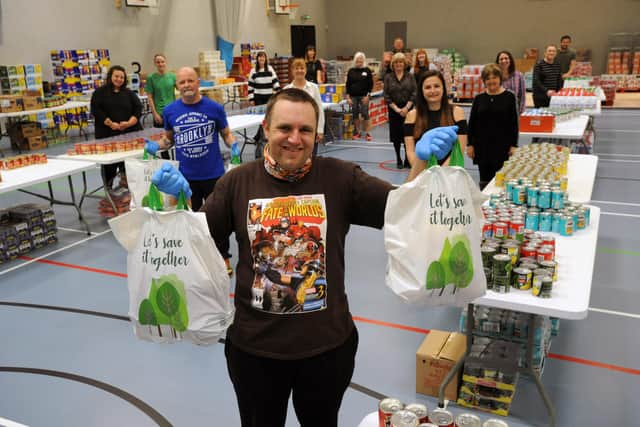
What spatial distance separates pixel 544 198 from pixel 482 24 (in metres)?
20.5

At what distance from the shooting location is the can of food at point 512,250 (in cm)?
295

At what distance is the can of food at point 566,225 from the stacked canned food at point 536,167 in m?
0.40

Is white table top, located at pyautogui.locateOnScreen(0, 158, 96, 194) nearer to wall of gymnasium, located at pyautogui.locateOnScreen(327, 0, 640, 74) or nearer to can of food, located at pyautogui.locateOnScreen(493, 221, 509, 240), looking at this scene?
can of food, located at pyautogui.locateOnScreen(493, 221, 509, 240)

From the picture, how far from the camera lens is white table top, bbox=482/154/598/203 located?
171 inches

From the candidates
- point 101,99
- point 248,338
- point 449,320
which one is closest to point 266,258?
point 248,338

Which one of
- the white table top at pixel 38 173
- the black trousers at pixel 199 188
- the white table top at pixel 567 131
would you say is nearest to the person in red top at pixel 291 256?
the black trousers at pixel 199 188

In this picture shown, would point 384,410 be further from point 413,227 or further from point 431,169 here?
point 431,169

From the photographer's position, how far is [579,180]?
15.6ft

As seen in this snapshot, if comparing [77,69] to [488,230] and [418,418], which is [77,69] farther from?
[418,418]

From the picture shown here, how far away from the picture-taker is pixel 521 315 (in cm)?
340

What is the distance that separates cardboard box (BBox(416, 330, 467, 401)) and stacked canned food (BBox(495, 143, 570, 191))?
1.34 m

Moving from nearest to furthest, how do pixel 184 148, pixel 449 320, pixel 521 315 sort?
pixel 521 315 < pixel 449 320 < pixel 184 148

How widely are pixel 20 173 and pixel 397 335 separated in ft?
15.0

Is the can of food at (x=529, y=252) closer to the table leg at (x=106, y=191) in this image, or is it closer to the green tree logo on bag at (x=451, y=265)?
the green tree logo on bag at (x=451, y=265)
